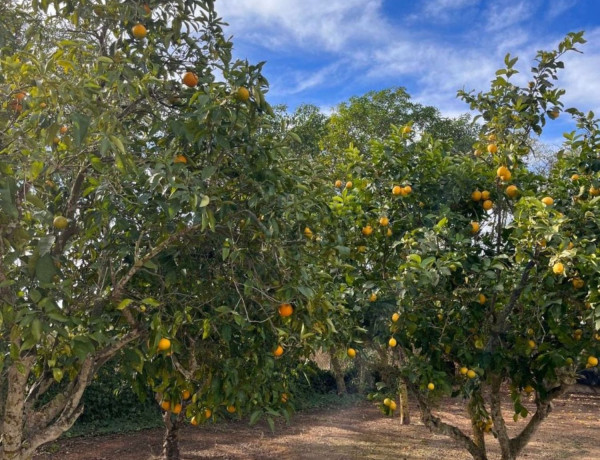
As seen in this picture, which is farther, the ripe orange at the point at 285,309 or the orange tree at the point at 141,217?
the ripe orange at the point at 285,309

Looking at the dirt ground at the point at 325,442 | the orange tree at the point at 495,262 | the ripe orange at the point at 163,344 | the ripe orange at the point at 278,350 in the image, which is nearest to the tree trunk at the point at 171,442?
the dirt ground at the point at 325,442

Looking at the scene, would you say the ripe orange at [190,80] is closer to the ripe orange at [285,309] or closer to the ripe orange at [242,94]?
the ripe orange at [242,94]

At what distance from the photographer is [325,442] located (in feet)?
26.3

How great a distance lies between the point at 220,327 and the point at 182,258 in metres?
0.41

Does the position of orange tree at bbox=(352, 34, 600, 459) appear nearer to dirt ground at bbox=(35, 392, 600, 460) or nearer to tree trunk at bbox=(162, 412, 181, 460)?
tree trunk at bbox=(162, 412, 181, 460)

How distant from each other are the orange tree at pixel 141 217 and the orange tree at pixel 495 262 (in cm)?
107

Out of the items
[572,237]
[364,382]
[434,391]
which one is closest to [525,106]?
[572,237]

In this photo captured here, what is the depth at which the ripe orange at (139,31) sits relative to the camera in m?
2.81

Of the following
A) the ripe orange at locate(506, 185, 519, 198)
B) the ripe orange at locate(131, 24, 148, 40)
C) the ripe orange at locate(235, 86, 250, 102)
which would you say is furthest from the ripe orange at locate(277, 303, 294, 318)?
the ripe orange at locate(506, 185, 519, 198)

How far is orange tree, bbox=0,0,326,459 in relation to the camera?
229 cm

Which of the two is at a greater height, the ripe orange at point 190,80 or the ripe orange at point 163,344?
the ripe orange at point 190,80

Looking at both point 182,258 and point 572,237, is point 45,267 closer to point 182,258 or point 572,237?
point 182,258

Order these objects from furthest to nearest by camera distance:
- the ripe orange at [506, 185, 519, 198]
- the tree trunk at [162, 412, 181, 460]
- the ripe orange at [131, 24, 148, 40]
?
1. the tree trunk at [162, 412, 181, 460]
2. the ripe orange at [506, 185, 519, 198]
3. the ripe orange at [131, 24, 148, 40]

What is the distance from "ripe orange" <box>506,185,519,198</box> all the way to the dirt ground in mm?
4331
